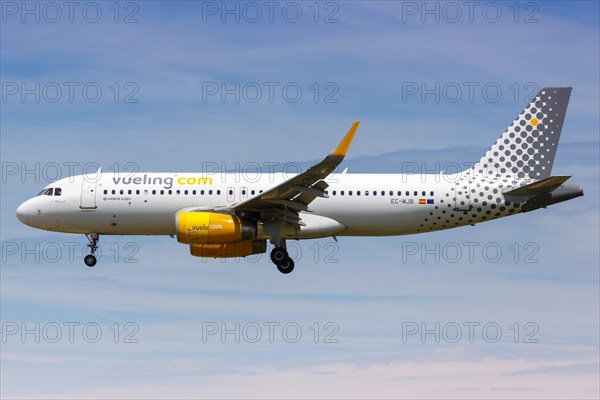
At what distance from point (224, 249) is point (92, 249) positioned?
19.9ft

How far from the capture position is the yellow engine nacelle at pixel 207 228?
43438 millimetres

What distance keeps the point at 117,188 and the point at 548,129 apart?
19.2 meters

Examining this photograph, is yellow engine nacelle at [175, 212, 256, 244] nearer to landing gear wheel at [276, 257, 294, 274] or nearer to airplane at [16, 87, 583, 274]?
airplane at [16, 87, 583, 274]

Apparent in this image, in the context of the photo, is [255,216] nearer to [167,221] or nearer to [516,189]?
[167,221]

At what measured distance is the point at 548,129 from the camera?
48.3m

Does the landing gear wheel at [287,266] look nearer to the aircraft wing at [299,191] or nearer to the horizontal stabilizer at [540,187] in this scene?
the aircraft wing at [299,191]

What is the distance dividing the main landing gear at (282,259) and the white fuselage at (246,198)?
189 cm

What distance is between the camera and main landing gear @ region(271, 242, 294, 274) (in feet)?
151

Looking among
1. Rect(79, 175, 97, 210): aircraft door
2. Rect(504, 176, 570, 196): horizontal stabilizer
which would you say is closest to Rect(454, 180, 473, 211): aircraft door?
Rect(504, 176, 570, 196): horizontal stabilizer

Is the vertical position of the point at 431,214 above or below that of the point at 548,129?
below

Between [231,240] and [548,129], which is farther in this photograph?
[548,129]

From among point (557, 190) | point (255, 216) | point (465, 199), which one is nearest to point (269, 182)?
point (255, 216)

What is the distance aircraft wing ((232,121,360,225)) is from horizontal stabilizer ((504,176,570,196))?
8875 millimetres

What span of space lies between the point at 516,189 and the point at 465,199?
2209 mm
